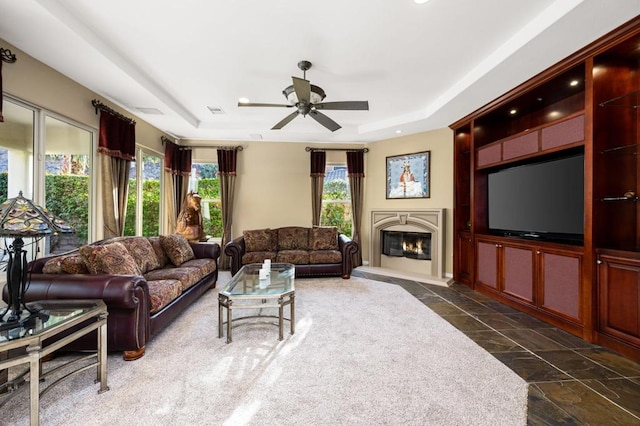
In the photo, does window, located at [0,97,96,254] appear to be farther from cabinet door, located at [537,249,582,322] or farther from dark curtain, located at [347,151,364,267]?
cabinet door, located at [537,249,582,322]

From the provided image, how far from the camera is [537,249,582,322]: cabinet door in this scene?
267 cm

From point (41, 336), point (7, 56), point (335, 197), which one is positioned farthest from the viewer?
point (335, 197)

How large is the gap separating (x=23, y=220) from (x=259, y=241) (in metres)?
3.69

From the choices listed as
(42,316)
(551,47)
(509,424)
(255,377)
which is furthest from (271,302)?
(551,47)

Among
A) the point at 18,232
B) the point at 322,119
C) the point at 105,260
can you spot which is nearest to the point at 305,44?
the point at 322,119

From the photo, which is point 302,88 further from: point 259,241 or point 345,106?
point 259,241

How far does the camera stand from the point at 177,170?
5.52 m

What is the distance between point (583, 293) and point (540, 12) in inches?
101

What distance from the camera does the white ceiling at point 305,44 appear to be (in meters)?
2.17

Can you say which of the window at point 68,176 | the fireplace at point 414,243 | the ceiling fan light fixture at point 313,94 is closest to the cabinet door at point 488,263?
the fireplace at point 414,243

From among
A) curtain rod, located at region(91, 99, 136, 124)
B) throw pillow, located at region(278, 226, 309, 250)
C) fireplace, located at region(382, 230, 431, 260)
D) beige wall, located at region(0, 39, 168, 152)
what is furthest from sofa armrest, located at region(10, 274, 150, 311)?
fireplace, located at region(382, 230, 431, 260)

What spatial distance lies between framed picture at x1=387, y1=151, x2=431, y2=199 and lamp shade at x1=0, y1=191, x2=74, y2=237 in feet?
16.8

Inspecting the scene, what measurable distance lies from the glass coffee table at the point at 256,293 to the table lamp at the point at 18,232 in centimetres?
131

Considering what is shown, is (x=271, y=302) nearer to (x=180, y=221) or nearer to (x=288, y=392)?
(x=288, y=392)
